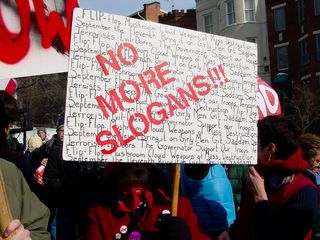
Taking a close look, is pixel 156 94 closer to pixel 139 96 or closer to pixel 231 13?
pixel 139 96

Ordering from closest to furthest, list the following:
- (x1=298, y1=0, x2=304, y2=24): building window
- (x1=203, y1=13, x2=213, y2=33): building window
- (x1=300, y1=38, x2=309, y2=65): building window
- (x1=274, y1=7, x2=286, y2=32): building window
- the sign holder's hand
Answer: the sign holder's hand, (x1=300, y1=38, x2=309, y2=65): building window, (x1=298, y1=0, x2=304, y2=24): building window, (x1=274, y1=7, x2=286, y2=32): building window, (x1=203, y1=13, x2=213, y2=33): building window

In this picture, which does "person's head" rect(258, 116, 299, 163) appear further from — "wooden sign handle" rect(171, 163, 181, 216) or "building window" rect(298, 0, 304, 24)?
"building window" rect(298, 0, 304, 24)

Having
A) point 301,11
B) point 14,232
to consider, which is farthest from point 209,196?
point 301,11

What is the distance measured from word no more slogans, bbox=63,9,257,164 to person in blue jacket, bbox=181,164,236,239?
164 millimetres

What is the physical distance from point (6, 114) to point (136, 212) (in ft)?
4.08

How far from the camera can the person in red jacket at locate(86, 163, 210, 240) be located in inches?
106

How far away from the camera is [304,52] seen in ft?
101

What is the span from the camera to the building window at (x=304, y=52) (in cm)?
3022

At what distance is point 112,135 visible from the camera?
2.62 m

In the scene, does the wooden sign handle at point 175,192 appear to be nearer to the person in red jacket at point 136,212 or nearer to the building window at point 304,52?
the person in red jacket at point 136,212

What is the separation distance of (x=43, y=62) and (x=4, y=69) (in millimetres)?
305

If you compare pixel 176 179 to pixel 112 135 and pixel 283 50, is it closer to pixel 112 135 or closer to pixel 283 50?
pixel 112 135

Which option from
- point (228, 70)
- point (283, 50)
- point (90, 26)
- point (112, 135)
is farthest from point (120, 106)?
point (283, 50)

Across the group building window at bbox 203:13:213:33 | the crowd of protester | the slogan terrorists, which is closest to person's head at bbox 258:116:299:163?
the crowd of protester
